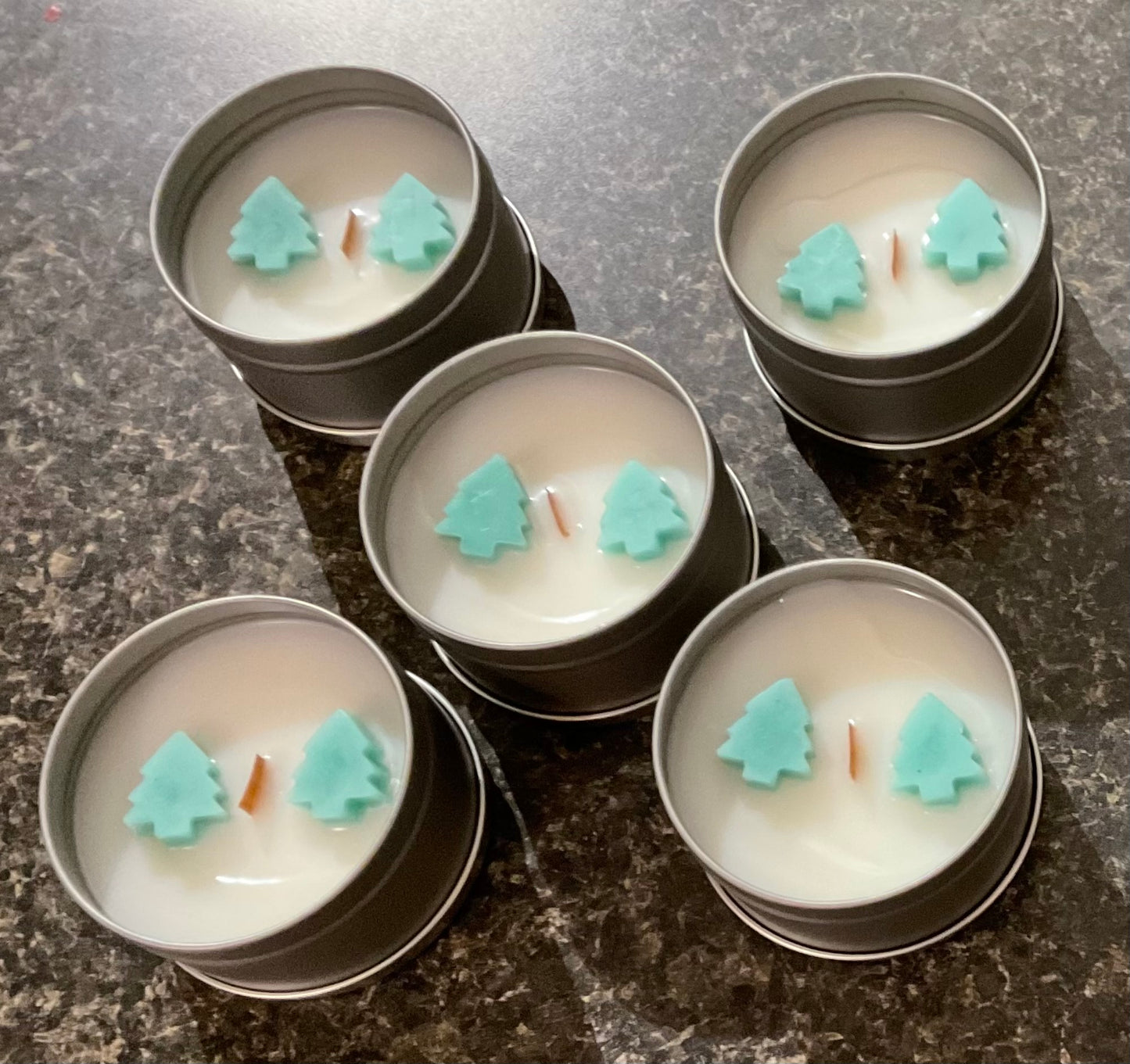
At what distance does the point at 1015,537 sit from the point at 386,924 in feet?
1.51

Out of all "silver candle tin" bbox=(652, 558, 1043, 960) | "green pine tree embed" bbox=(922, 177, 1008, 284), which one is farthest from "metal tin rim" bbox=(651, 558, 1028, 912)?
"green pine tree embed" bbox=(922, 177, 1008, 284)

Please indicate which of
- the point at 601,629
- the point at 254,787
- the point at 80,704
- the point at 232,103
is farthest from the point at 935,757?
the point at 232,103

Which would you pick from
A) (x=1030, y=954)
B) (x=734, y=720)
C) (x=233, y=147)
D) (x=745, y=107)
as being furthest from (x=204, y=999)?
(x=745, y=107)

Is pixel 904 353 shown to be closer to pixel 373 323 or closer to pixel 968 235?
pixel 968 235

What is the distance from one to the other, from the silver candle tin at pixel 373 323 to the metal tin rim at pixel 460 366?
0.02m

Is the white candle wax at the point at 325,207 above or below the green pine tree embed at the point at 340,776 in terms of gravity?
above

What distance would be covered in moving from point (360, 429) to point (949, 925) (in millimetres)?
518

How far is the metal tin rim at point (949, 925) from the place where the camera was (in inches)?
30.6

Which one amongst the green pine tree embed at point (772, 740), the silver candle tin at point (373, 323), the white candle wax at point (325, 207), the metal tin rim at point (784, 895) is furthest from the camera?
the white candle wax at point (325, 207)

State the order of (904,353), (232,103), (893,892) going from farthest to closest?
(232,103)
(904,353)
(893,892)

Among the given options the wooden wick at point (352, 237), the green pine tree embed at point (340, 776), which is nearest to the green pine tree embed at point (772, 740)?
the green pine tree embed at point (340, 776)

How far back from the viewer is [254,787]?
87 cm

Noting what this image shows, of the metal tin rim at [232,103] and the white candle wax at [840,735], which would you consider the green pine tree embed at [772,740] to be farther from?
the metal tin rim at [232,103]

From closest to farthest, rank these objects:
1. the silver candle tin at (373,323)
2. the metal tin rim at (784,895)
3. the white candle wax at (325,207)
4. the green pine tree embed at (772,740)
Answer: the metal tin rim at (784,895) → the green pine tree embed at (772,740) → the silver candle tin at (373,323) → the white candle wax at (325,207)
